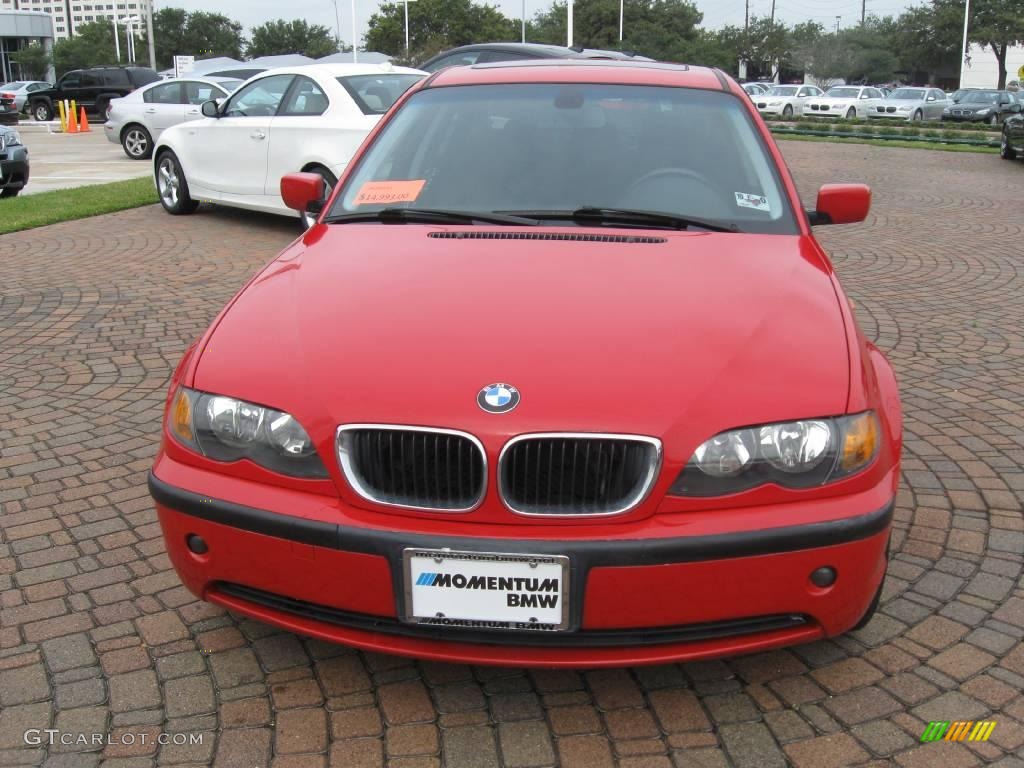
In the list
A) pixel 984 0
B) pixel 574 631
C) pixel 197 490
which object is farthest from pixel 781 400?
pixel 984 0

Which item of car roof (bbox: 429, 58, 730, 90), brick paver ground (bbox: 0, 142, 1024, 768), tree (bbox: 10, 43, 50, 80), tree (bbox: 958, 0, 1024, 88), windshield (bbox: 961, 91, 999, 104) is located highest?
tree (bbox: 958, 0, 1024, 88)

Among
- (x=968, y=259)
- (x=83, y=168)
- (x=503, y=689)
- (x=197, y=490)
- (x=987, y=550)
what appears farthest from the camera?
(x=83, y=168)

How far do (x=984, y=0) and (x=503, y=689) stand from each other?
7355 cm

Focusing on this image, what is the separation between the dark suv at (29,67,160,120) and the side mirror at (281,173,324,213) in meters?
27.7

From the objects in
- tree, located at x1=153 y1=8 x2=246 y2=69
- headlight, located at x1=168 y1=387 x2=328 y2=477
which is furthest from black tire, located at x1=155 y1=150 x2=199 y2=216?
tree, located at x1=153 y1=8 x2=246 y2=69

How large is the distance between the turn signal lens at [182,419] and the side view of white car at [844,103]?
36.6 meters

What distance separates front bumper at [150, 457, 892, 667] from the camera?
222 centimetres

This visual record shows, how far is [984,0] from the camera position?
2527 inches

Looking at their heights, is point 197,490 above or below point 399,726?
above

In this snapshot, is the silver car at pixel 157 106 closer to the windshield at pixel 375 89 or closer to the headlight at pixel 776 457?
the windshield at pixel 375 89

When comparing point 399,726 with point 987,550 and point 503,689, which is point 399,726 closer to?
point 503,689

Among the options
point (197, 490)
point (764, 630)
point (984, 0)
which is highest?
point (984, 0)

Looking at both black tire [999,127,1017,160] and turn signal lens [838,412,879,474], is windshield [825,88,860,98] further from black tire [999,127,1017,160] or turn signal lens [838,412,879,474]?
turn signal lens [838,412,879,474]

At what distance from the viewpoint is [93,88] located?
31453 millimetres
